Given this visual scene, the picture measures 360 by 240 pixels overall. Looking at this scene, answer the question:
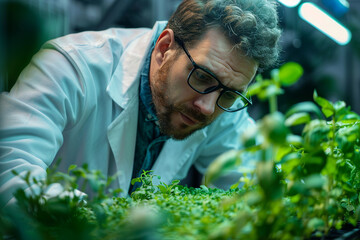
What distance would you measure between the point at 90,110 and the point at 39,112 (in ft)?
1.03

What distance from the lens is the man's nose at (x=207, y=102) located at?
50.4 inches

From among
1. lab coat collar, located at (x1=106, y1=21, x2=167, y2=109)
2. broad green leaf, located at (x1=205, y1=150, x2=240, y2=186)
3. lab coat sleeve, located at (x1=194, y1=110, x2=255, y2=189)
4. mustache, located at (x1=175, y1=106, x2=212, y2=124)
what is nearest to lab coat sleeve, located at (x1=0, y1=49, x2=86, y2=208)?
lab coat collar, located at (x1=106, y1=21, x2=167, y2=109)

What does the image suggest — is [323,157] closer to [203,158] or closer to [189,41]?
[189,41]

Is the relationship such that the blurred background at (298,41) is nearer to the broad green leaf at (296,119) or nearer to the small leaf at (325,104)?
the small leaf at (325,104)

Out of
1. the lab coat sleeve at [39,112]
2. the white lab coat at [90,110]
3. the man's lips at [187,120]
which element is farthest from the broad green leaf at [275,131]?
the man's lips at [187,120]

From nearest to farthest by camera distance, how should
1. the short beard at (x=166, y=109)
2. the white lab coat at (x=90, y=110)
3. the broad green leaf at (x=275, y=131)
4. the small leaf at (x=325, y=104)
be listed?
the broad green leaf at (x=275, y=131), the small leaf at (x=325, y=104), the white lab coat at (x=90, y=110), the short beard at (x=166, y=109)

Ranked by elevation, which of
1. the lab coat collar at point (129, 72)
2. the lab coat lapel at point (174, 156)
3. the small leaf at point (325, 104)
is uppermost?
the lab coat collar at point (129, 72)

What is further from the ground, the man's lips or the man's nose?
the man's nose

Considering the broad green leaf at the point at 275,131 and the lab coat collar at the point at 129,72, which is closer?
the broad green leaf at the point at 275,131

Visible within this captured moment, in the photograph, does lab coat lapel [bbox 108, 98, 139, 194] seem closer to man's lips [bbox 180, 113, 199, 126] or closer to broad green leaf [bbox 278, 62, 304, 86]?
man's lips [bbox 180, 113, 199, 126]

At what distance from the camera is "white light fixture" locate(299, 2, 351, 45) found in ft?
6.35

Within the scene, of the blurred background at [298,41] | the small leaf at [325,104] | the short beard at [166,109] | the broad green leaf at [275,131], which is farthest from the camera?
the blurred background at [298,41]

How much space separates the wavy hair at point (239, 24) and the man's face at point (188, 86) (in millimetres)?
33

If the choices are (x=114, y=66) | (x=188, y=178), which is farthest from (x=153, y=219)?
(x=188, y=178)
